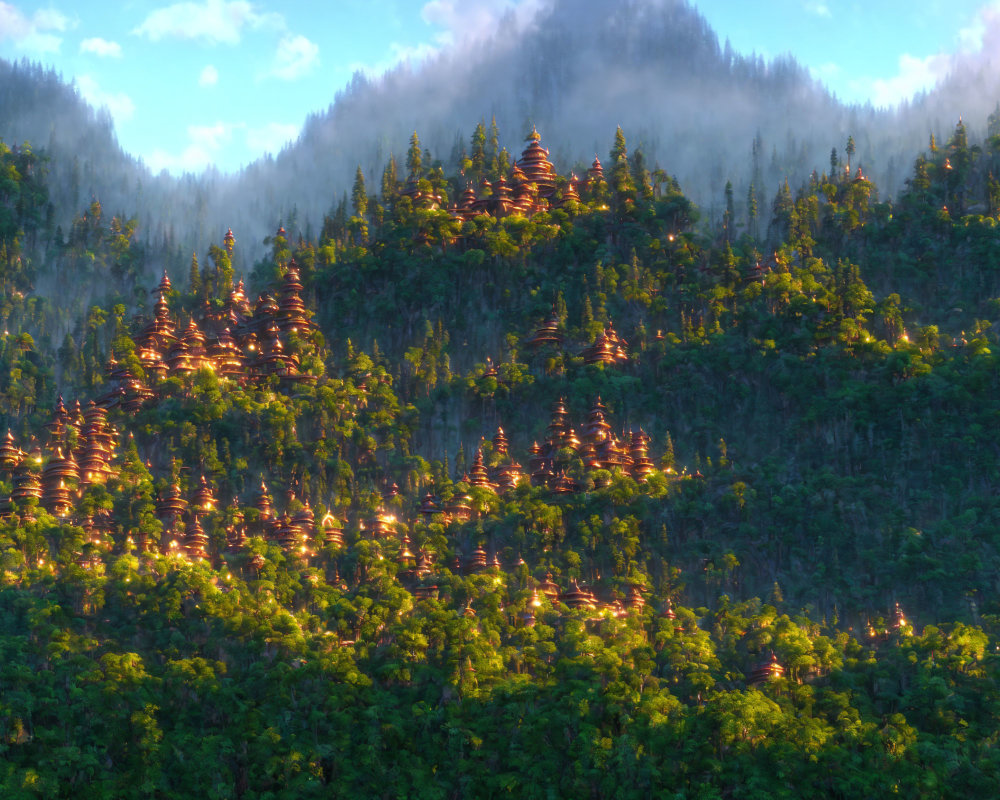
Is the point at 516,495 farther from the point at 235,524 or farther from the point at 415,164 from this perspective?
the point at 415,164

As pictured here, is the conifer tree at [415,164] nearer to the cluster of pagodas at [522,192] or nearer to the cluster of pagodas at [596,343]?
the cluster of pagodas at [522,192]

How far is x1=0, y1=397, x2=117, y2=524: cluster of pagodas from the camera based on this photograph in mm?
87938

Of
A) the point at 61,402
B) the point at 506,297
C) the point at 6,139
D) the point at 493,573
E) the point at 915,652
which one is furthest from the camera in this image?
the point at 6,139

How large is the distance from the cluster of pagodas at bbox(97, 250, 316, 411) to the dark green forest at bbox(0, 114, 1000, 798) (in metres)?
0.31

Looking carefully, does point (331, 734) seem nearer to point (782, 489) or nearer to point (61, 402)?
point (782, 489)

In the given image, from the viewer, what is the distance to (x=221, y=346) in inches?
4168

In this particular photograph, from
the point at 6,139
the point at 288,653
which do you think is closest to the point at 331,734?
the point at 288,653

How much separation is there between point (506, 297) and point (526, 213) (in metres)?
11.5

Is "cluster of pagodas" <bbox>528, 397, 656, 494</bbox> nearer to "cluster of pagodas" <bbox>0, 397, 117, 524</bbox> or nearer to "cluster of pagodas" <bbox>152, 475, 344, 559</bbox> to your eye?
"cluster of pagodas" <bbox>152, 475, 344, 559</bbox>

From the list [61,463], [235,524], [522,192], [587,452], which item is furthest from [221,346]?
[522,192]

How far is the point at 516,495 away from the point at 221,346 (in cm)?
2786

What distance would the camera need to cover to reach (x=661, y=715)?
6394 centimetres

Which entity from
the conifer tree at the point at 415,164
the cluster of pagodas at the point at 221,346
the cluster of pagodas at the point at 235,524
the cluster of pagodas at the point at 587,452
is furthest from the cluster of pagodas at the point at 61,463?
the conifer tree at the point at 415,164

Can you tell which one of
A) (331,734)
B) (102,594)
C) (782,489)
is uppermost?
(782,489)
